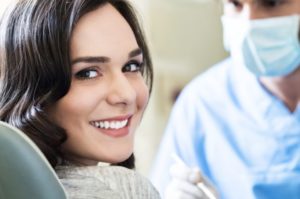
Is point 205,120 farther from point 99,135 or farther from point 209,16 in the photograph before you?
point 209,16

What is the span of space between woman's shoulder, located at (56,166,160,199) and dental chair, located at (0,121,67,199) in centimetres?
13

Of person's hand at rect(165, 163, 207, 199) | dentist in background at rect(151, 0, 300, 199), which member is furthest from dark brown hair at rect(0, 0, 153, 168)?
dentist in background at rect(151, 0, 300, 199)

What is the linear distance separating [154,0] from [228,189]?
1.04 metres

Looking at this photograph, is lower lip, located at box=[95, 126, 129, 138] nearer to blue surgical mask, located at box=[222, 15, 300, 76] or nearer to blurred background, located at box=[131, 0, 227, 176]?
blue surgical mask, located at box=[222, 15, 300, 76]

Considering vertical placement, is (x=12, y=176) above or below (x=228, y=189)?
above

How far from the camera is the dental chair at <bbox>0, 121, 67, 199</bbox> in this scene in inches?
23.2

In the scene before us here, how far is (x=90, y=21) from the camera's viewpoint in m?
0.83

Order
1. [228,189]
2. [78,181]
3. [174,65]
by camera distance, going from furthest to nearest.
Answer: [174,65] → [228,189] → [78,181]

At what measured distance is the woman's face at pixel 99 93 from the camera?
2.67 ft

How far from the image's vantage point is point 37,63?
0.80m

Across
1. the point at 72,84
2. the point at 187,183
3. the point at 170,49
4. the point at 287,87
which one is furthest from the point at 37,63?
the point at 170,49

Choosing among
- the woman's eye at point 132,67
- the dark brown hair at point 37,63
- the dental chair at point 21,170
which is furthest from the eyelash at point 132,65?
the dental chair at point 21,170

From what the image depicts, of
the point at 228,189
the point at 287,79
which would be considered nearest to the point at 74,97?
the point at 228,189

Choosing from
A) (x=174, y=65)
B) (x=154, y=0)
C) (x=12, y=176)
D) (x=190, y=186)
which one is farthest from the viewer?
(x=174, y=65)
